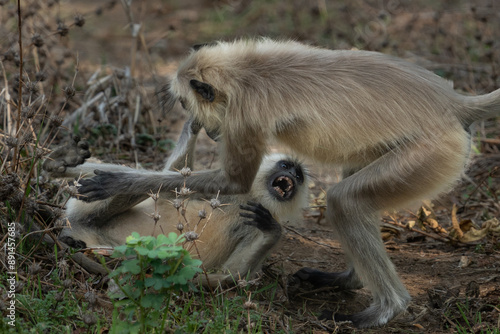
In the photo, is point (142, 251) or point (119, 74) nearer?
point (142, 251)

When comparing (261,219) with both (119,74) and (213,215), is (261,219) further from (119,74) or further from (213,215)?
(119,74)

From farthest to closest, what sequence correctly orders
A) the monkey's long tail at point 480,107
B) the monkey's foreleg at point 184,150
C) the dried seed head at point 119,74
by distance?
the dried seed head at point 119,74, the monkey's foreleg at point 184,150, the monkey's long tail at point 480,107

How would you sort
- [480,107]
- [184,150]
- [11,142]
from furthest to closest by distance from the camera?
[184,150] → [480,107] → [11,142]

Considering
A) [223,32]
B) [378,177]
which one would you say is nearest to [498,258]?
[378,177]

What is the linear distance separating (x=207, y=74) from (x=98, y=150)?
1973 mm

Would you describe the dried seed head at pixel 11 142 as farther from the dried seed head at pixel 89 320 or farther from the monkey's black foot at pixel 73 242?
the dried seed head at pixel 89 320

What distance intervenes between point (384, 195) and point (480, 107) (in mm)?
704

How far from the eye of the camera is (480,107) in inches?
132

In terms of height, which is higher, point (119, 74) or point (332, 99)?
point (332, 99)

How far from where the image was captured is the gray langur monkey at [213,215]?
3.65 metres

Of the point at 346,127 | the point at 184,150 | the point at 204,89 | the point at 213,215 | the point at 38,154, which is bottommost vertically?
the point at 213,215

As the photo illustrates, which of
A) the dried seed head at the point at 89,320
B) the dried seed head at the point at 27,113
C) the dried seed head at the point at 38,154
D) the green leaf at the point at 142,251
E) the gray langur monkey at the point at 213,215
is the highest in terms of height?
the dried seed head at the point at 27,113

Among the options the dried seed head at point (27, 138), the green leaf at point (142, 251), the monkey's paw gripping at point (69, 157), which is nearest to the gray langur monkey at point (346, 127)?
the monkey's paw gripping at point (69, 157)

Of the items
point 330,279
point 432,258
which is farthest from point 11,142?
point 432,258
